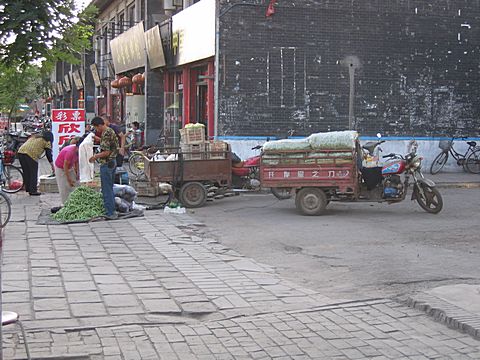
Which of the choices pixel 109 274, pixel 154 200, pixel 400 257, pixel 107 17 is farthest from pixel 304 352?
pixel 107 17

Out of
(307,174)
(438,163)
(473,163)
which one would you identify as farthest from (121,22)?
(307,174)

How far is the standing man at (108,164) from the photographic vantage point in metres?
12.1

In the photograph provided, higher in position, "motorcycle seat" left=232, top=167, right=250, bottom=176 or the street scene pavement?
"motorcycle seat" left=232, top=167, right=250, bottom=176

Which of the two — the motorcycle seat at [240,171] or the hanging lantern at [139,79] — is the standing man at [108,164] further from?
the hanging lantern at [139,79]

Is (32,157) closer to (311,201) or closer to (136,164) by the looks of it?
(136,164)

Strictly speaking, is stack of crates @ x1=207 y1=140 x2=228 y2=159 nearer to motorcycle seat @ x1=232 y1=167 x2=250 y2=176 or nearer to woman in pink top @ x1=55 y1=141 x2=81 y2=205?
motorcycle seat @ x1=232 y1=167 x2=250 y2=176

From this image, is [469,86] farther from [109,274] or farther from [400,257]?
[109,274]

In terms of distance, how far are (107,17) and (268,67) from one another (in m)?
22.4

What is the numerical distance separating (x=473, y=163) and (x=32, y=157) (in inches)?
495

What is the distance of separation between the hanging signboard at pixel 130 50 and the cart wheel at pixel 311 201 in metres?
15.2

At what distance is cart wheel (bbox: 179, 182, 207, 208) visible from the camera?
14.1m

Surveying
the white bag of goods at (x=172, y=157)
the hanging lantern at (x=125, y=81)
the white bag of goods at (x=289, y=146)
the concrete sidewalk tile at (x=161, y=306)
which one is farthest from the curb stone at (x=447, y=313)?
the hanging lantern at (x=125, y=81)

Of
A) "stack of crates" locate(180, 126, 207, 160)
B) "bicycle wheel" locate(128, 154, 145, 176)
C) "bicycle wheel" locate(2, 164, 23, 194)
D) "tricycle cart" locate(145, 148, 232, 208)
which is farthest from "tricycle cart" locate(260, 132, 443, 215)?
"bicycle wheel" locate(2, 164, 23, 194)

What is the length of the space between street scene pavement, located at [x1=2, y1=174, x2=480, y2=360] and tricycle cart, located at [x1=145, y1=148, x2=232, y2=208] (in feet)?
15.0
